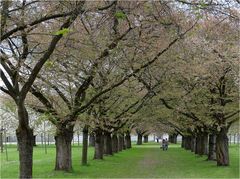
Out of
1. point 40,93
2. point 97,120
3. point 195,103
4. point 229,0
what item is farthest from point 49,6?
point 195,103

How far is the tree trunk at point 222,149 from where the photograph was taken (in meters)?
26.6

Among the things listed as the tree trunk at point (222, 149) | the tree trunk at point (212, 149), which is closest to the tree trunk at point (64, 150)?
the tree trunk at point (222, 149)

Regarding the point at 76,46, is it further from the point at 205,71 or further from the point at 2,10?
the point at 205,71

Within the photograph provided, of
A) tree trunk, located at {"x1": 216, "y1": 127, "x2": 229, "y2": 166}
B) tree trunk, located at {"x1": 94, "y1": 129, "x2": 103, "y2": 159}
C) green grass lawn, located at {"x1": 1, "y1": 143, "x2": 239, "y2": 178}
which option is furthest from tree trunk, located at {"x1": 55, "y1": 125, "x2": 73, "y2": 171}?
tree trunk, located at {"x1": 94, "y1": 129, "x2": 103, "y2": 159}

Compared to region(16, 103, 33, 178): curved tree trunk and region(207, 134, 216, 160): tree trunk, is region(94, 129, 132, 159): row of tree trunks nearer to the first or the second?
region(207, 134, 216, 160): tree trunk

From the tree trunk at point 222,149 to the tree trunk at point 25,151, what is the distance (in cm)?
1630

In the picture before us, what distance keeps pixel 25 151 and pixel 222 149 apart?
1661 cm

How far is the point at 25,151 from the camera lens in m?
12.5

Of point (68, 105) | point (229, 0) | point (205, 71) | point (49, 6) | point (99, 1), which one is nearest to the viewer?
point (229, 0)

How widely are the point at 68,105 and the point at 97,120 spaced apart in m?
2.74

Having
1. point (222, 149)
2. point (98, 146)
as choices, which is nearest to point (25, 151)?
point (222, 149)

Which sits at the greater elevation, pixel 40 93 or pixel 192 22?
pixel 192 22

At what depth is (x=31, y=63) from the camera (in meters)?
17.6

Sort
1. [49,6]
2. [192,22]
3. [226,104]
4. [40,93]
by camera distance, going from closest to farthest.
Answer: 1. [49,6]
2. [192,22]
3. [40,93]
4. [226,104]
